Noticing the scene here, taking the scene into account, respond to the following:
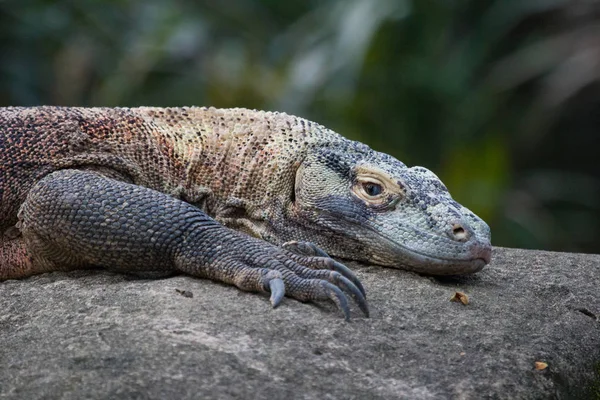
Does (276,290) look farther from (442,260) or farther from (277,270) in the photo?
(442,260)

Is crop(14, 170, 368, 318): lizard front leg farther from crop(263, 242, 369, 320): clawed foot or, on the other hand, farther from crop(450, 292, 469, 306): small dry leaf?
crop(450, 292, 469, 306): small dry leaf

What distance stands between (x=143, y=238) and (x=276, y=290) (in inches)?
31.8

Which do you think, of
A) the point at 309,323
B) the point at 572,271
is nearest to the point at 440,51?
the point at 572,271

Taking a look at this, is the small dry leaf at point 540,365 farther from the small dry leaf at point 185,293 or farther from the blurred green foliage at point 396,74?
the blurred green foliage at point 396,74

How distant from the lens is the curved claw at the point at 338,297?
3.58 meters

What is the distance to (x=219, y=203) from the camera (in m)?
4.86

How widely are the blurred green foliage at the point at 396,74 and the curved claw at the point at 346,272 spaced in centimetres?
438

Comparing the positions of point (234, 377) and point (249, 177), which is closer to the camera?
point (234, 377)

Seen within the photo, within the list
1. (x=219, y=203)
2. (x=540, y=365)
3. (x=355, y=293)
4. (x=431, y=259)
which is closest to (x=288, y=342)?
(x=355, y=293)

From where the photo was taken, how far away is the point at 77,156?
4.60 meters

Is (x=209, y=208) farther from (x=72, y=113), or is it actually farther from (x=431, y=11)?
(x=431, y=11)

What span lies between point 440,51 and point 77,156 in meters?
6.00

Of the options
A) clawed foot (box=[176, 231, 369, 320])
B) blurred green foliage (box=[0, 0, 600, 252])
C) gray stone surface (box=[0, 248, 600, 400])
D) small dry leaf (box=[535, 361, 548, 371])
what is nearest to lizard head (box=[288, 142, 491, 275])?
gray stone surface (box=[0, 248, 600, 400])

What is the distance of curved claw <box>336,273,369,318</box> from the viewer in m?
3.66
